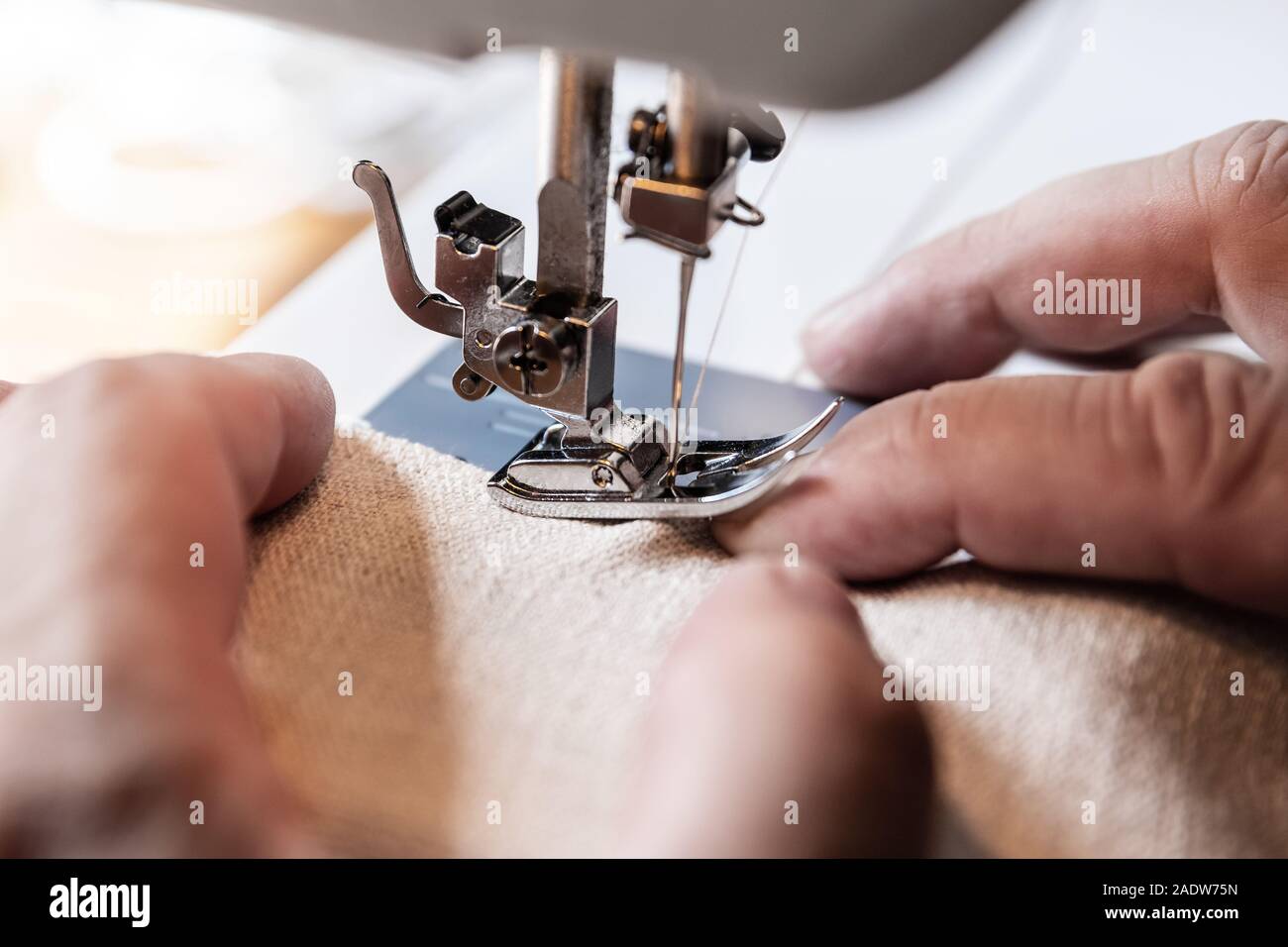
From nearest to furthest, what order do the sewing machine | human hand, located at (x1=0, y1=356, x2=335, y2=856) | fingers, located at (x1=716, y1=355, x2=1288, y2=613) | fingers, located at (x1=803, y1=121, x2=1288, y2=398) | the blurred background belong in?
the sewing machine, human hand, located at (x1=0, y1=356, x2=335, y2=856), fingers, located at (x1=716, y1=355, x2=1288, y2=613), fingers, located at (x1=803, y1=121, x2=1288, y2=398), the blurred background

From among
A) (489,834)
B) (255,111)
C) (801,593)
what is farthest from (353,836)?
(255,111)

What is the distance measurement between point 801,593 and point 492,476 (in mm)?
221

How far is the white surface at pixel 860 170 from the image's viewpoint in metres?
0.97

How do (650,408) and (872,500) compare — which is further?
(650,408)

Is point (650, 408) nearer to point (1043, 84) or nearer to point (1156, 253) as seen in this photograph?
point (1156, 253)

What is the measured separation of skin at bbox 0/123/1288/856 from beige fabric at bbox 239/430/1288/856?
0.03 m

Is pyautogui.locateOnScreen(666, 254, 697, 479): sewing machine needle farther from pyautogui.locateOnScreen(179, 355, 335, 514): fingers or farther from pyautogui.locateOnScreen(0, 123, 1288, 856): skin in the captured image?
pyautogui.locateOnScreen(179, 355, 335, 514): fingers

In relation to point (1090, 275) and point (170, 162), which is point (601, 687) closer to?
point (1090, 275)

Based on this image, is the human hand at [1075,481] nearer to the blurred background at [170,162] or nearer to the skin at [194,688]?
the skin at [194,688]

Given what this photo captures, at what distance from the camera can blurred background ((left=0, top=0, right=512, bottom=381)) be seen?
0.96 metres

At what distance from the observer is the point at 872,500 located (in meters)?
0.66

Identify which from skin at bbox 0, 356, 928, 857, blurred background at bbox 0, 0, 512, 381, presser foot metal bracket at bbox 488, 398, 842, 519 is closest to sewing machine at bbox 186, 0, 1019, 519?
presser foot metal bracket at bbox 488, 398, 842, 519

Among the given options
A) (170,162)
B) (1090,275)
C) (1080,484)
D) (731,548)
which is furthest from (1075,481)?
(170,162)

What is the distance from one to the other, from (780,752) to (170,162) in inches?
34.4
